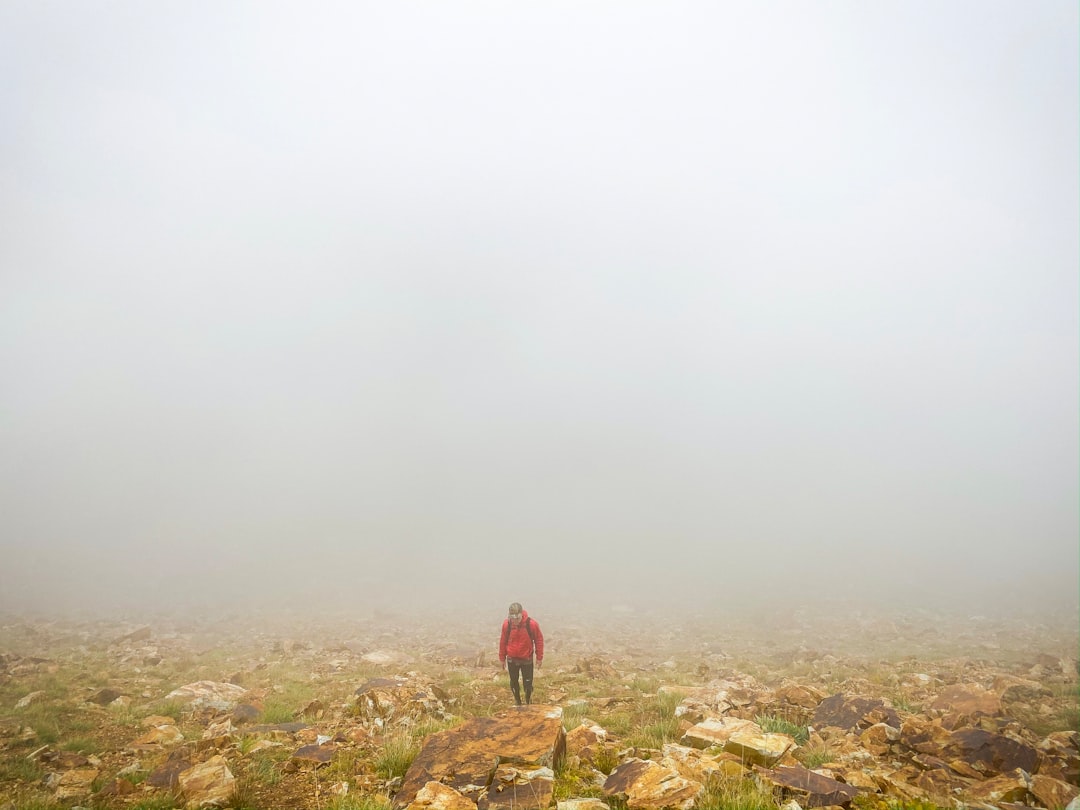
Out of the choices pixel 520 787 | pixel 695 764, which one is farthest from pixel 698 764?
pixel 520 787

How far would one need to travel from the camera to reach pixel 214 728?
977 centimetres

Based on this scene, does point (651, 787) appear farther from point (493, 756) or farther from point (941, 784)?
point (941, 784)

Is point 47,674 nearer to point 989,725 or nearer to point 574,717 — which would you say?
point 574,717

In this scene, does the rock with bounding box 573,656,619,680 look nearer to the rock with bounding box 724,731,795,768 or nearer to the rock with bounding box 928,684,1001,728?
the rock with bounding box 928,684,1001,728

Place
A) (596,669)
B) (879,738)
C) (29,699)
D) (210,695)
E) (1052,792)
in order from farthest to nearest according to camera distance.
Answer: (596,669)
(210,695)
(29,699)
(879,738)
(1052,792)

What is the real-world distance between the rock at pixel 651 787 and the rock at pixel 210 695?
10.3 metres

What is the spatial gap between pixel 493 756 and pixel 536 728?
877 millimetres

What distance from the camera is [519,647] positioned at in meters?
12.0

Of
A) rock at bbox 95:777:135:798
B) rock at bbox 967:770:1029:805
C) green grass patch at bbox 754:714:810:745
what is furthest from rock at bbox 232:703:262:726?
rock at bbox 967:770:1029:805

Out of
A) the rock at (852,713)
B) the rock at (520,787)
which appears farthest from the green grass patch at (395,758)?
the rock at (852,713)

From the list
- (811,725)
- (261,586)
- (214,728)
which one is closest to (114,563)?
(261,586)

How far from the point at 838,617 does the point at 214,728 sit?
3595cm

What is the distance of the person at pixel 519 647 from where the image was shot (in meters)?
12.0

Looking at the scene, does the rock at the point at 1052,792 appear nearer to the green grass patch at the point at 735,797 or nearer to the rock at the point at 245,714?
the green grass patch at the point at 735,797
